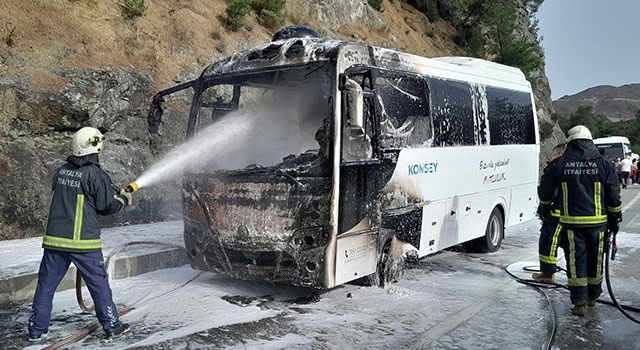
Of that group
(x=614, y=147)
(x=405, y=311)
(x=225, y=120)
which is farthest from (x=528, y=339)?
(x=614, y=147)

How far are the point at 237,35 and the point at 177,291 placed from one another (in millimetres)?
11243

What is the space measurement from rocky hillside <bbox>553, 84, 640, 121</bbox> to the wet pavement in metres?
109

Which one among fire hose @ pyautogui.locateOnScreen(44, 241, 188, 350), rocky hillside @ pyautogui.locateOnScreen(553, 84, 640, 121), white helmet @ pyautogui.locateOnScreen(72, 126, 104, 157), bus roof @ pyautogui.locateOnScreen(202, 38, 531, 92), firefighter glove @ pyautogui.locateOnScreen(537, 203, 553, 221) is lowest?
fire hose @ pyautogui.locateOnScreen(44, 241, 188, 350)

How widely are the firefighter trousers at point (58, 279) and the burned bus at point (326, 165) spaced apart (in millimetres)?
1468

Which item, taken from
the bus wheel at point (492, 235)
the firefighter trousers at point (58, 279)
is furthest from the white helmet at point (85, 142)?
the bus wheel at point (492, 235)

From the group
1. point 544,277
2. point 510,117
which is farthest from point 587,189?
point 510,117

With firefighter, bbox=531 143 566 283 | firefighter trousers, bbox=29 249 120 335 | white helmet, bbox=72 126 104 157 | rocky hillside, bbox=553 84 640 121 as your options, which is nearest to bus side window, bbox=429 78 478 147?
firefighter, bbox=531 143 566 283

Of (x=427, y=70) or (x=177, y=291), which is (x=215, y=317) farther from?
(x=427, y=70)

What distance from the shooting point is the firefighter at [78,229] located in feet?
15.6

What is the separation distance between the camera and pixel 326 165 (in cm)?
560

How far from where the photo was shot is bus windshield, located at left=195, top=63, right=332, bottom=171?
5.99 metres

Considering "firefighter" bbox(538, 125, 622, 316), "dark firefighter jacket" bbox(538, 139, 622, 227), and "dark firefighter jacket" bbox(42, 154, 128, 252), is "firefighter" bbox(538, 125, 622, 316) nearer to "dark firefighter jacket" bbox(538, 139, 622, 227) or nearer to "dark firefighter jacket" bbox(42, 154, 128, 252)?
"dark firefighter jacket" bbox(538, 139, 622, 227)

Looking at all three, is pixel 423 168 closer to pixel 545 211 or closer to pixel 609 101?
pixel 545 211

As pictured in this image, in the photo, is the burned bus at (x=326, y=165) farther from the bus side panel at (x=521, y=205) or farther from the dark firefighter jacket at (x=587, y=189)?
the bus side panel at (x=521, y=205)
